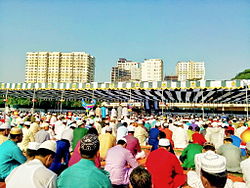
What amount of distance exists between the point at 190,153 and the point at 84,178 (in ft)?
13.5

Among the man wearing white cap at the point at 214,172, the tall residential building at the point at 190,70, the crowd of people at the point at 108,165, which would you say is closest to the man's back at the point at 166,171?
the crowd of people at the point at 108,165

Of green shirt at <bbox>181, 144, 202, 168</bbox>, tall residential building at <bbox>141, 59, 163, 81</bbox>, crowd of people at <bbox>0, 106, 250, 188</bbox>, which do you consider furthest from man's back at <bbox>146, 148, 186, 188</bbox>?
tall residential building at <bbox>141, 59, 163, 81</bbox>

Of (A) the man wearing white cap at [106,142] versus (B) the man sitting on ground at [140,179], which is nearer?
(B) the man sitting on ground at [140,179]

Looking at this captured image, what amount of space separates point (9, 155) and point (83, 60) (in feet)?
434

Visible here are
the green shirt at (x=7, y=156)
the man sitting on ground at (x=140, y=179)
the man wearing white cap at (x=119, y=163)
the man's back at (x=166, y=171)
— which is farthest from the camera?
the man wearing white cap at (x=119, y=163)

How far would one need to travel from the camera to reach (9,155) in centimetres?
342

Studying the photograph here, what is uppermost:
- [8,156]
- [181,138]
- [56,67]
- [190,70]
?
[190,70]

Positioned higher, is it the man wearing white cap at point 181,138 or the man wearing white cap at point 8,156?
the man wearing white cap at point 8,156

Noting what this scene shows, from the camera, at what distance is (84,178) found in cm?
177

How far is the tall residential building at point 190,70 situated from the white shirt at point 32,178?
17346 centimetres

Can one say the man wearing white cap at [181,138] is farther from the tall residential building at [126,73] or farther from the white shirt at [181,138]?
the tall residential building at [126,73]

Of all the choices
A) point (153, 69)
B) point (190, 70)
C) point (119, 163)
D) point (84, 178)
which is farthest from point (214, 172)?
point (190, 70)

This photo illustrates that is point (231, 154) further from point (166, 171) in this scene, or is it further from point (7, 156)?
point (7, 156)

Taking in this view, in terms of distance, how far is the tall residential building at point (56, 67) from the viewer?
426 feet
